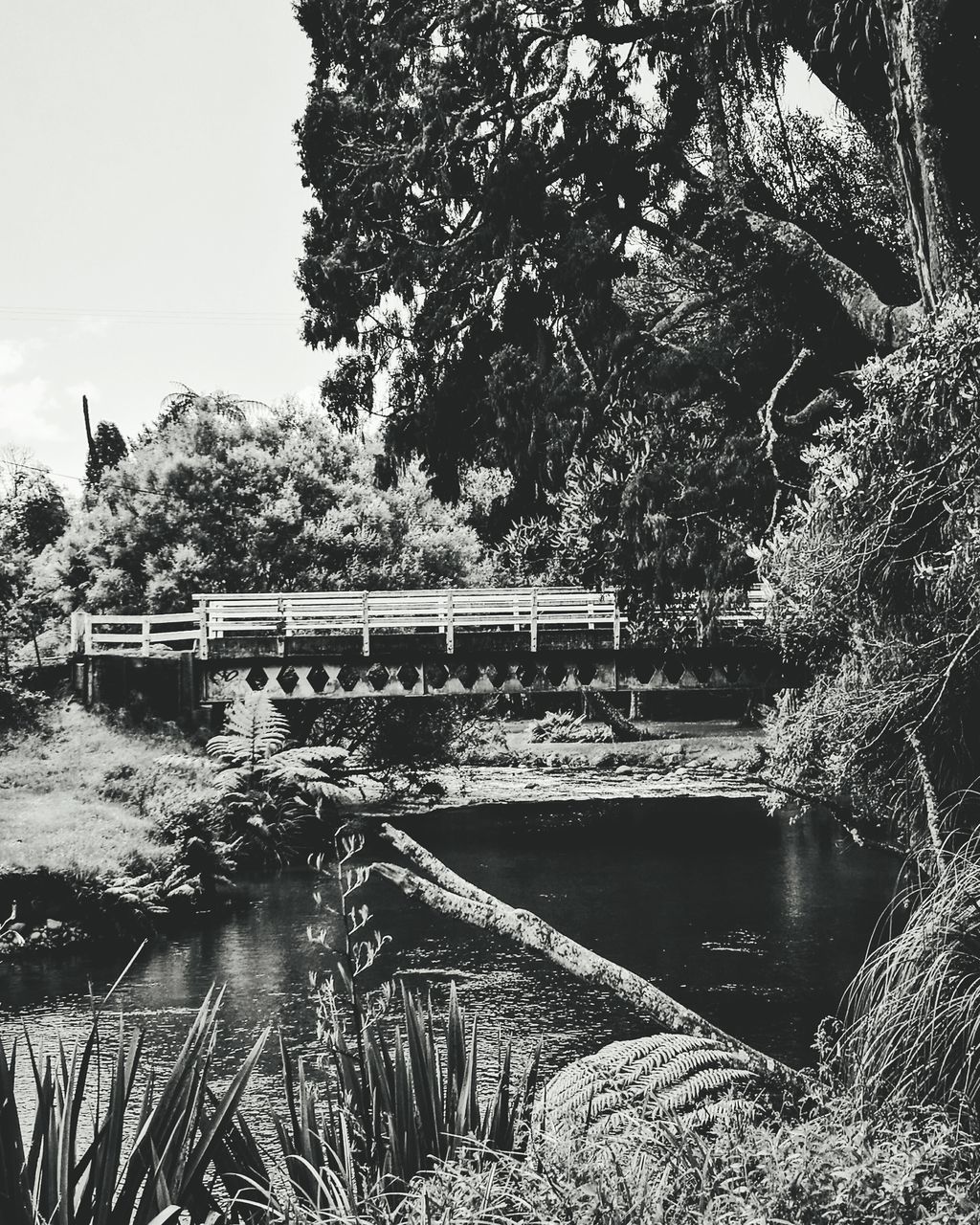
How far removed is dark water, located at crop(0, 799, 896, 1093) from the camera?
442 inches

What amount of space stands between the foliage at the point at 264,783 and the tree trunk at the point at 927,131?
12.4m

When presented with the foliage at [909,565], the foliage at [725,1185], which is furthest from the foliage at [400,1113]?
the foliage at [909,565]

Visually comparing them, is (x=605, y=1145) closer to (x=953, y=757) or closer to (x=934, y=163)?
(x=953, y=757)

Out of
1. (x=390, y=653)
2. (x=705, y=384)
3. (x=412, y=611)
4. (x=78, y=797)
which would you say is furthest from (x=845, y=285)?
(x=78, y=797)

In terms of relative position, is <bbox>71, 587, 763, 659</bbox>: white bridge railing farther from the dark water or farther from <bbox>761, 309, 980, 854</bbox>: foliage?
<bbox>761, 309, 980, 854</bbox>: foliage

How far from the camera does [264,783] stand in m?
20.7

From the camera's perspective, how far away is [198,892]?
16594 millimetres

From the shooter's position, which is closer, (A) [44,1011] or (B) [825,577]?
Answer: (B) [825,577]

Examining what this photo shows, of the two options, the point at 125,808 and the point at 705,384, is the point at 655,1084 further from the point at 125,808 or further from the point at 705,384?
the point at 125,808

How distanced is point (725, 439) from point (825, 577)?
6653 mm

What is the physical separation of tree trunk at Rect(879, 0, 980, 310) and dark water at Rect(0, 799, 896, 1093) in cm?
726

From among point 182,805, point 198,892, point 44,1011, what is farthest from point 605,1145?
point 182,805

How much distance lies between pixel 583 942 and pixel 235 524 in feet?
57.2

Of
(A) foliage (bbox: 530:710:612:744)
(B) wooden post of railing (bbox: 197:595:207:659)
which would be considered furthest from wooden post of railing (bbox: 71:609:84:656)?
(A) foliage (bbox: 530:710:612:744)
